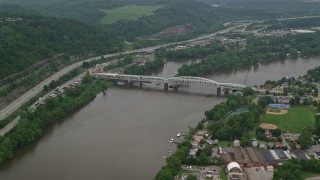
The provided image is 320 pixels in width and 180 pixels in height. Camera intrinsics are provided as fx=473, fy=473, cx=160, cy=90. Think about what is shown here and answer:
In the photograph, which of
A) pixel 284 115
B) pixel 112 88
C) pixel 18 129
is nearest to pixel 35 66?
pixel 112 88

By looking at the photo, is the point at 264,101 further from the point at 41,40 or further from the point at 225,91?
the point at 41,40

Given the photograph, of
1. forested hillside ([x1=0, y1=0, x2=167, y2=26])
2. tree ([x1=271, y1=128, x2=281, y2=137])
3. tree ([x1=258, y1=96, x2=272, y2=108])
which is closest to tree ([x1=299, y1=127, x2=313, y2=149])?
tree ([x1=271, y1=128, x2=281, y2=137])

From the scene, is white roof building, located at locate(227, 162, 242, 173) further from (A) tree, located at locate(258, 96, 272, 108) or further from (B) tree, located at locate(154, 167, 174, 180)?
(A) tree, located at locate(258, 96, 272, 108)

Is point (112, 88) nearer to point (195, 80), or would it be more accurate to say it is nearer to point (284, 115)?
point (195, 80)

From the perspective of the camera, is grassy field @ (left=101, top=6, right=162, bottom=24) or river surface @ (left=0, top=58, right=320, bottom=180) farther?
grassy field @ (left=101, top=6, right=162, bottom=24)

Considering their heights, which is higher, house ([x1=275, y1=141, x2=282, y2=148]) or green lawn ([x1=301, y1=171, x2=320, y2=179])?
house ([x1=275, y1=141, x2=282, y2=148])
